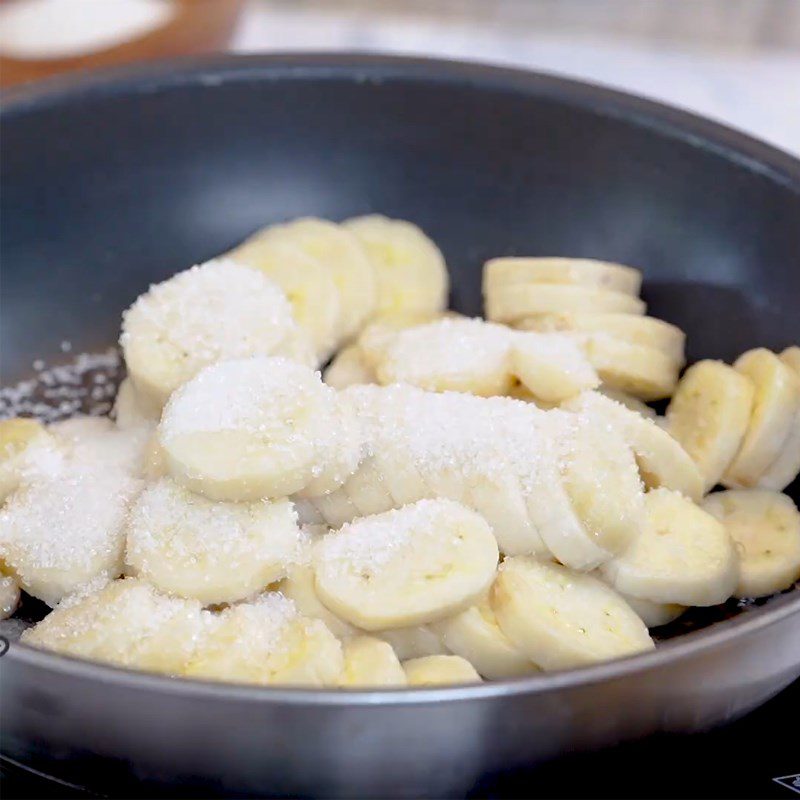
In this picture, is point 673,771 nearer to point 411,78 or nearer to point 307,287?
point 307,287

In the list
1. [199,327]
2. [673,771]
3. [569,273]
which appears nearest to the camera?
[673,771]

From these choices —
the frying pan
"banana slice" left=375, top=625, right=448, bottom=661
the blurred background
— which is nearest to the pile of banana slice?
"banana slice" left=375, top=625, right=448, bottom=661

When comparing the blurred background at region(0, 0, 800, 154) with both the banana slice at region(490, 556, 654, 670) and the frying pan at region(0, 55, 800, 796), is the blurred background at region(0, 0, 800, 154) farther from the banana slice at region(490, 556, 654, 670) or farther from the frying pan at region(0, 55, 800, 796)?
the banana slice at region(490, 556, 654, 670)

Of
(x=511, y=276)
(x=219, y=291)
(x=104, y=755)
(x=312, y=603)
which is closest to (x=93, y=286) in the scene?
(x=219, y=291)

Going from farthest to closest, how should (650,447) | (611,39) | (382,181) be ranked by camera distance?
(611,39) < (382,181) < (650,447)

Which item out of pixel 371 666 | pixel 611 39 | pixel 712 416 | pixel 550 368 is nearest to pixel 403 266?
pixel 550 368

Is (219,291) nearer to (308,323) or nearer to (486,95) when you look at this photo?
(308,323)

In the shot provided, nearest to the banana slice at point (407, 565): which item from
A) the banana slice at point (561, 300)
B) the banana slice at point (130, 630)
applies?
the banana slice at point (130, 630)
